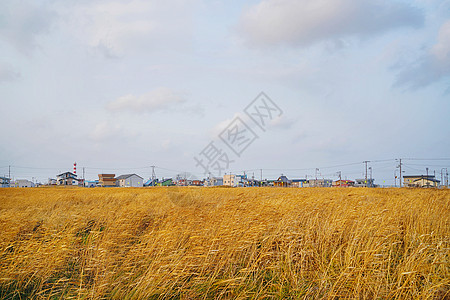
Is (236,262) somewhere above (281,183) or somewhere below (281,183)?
above

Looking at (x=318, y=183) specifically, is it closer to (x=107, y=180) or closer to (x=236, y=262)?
(x=107, y=180)

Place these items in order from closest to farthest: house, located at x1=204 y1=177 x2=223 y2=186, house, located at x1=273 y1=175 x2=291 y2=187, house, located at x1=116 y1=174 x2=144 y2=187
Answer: house, located at x1=116 y1=174 x2=144 y2=187 → house, located at x1=273 y1=175 x2=291 y2=187 → house, located at x1=204 y1=177 x2=223 y2=186

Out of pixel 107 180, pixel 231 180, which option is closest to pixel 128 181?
pixel 107 180

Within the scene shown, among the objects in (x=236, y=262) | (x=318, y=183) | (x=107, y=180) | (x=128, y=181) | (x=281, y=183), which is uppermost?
(x=236, y=262)

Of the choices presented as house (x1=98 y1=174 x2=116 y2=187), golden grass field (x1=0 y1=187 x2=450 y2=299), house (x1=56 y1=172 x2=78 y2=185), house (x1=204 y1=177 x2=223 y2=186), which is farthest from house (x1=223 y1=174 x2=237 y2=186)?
golden grass field (x1=0 y1=187 x2=450 y2=299)

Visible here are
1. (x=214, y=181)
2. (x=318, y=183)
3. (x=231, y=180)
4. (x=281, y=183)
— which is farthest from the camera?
(x=214, y=181)

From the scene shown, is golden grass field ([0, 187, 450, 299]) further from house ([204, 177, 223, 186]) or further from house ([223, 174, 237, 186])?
house ([204, 177, 223, 186])

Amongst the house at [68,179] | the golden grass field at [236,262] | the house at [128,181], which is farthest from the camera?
the house at [128,181]

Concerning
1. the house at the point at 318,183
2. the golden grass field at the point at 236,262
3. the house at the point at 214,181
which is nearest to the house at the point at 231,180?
the house at the point at 214,181

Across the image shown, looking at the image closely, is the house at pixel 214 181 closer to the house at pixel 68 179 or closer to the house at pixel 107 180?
the house at pixel 107 180

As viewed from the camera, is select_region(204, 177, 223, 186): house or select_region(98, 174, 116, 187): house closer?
select_region(98, 174, 116, 187): house

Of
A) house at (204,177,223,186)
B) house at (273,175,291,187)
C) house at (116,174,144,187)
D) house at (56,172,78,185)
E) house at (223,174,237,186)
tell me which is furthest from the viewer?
house at (204,177,223,186)

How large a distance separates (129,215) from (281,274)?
19.6 feet

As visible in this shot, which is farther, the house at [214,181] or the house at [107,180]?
the house at [214,181]
